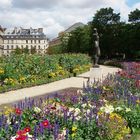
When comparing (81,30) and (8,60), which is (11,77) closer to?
(8,60)

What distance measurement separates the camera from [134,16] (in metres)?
69.0

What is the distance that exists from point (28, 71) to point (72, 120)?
15.6m

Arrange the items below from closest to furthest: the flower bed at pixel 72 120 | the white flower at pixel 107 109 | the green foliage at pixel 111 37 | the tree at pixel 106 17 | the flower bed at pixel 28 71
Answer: the flower bed at pixel 72 120 → the white flower at pixel 107 109 → the flower bed at pixel 28 71 → the green foliage at pixel 111 37 → the tree at pixel 106 17

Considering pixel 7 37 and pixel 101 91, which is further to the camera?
pixel 7 37

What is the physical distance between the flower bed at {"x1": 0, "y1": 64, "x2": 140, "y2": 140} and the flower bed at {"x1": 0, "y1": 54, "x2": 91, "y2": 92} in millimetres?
9524

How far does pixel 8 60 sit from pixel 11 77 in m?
2.00

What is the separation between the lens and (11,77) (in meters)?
19.8

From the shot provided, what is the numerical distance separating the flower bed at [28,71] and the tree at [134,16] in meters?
41.7

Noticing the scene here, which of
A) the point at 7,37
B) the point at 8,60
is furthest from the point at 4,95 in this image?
the point at 7,37

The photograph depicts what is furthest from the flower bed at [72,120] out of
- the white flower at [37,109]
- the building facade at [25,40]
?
the building facade at [25,40]

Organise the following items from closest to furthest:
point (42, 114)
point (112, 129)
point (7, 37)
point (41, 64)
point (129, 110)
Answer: point (112, 129) → point (42, 114) → point (129, 110) → point (41, 64) → point (7, 37)

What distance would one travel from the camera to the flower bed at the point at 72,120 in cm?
564

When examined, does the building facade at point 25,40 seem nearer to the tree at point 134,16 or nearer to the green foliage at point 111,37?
the green foliage at point 111,37

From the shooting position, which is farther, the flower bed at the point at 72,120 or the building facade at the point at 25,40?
the building facade at the point at 25,40
